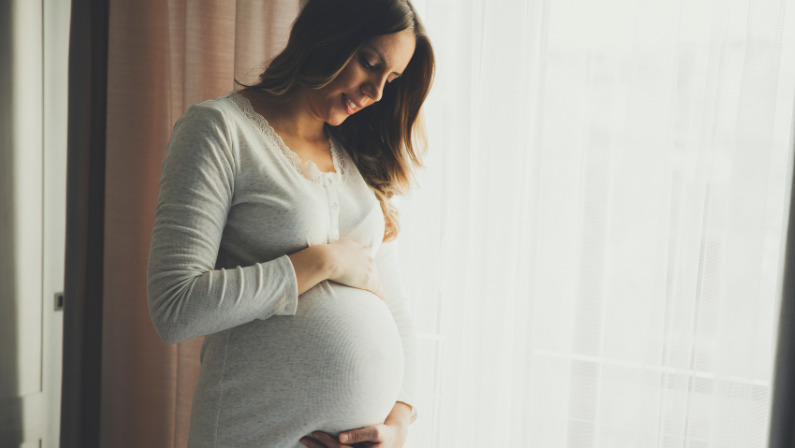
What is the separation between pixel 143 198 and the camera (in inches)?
64.0

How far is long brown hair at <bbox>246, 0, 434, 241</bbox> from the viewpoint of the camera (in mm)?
943

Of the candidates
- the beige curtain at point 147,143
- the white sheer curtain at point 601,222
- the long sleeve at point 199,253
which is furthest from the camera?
the beige curtain at point 147,143

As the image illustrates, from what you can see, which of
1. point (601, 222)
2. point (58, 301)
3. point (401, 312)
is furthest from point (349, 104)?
point (58, 301)

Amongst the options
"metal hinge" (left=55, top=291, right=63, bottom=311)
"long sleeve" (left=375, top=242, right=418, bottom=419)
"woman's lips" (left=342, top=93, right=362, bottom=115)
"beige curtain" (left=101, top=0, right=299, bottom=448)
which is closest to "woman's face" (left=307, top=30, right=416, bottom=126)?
"woman's lips" (left=342, top=93, right=362, bottom=115)

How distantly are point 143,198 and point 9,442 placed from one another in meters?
0.79

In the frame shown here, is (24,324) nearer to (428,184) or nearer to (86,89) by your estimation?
(86,89)

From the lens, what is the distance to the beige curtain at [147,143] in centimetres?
152

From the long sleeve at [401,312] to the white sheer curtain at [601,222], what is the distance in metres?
0.31

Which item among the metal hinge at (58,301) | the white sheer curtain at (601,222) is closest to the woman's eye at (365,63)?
the white sheer curtain at (601,222)

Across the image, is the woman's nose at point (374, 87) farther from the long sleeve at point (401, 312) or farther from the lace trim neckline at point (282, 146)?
the long sleeve at point (401, 312)

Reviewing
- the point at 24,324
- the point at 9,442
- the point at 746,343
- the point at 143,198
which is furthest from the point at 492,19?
the point at 9,442

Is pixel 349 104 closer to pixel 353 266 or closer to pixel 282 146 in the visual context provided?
pixel 282 146

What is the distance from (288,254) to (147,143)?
0.93m

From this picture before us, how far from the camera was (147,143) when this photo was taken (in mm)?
1610
